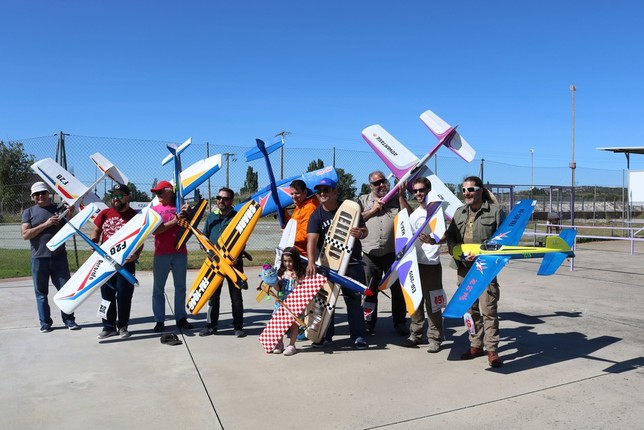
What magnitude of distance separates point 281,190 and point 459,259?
2.49 m

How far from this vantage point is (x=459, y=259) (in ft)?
15.4

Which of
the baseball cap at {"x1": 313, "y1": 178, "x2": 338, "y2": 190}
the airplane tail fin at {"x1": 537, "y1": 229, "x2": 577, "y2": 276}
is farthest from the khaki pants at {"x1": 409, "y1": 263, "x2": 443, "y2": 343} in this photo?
the baseball cap at {"x1": 313, "y1": 178, "x2": 338, "y2": 190}

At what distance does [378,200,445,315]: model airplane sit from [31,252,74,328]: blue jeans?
13.1 ft

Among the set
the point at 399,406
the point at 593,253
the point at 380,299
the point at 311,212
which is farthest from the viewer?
the point at 593,253

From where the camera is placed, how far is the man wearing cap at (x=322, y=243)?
504cm

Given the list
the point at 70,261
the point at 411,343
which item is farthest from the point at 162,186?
the point at 70,261

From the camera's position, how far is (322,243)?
5234 millimetres

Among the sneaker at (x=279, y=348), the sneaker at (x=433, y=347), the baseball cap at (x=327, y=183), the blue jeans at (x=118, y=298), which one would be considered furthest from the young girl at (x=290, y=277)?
the blue jeans at (x=118, y=298)

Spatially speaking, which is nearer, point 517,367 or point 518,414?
point 518,414

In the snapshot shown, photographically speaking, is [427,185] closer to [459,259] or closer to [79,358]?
[459,259]

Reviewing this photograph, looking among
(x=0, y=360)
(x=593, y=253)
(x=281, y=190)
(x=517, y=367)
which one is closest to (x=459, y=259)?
(x=517, y=367)

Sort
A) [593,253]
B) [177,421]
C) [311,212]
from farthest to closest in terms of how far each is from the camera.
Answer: [593,253] → [311,212] → [177,421]

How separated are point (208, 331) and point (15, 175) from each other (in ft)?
60.7

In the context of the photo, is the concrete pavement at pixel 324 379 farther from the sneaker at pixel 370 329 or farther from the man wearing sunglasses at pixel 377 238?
the man wearing sunglasses at pixel 377 238
